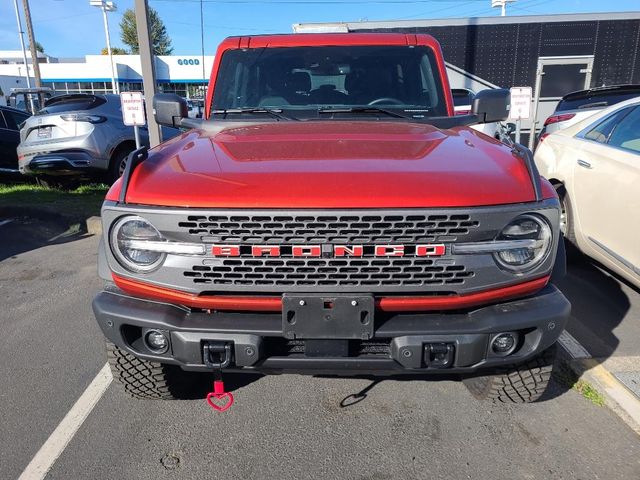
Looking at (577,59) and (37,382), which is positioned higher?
(577,59)

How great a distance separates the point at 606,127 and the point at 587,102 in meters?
4.69

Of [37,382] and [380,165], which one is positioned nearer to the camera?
[380,165]

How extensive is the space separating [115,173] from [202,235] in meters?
7.81

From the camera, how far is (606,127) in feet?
14.8

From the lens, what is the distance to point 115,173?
9.16m

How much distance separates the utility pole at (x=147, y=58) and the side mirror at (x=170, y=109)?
418 centimetres

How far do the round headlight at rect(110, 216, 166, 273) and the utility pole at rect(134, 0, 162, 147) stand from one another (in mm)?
5799

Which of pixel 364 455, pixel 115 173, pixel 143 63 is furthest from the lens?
pixel 115 173

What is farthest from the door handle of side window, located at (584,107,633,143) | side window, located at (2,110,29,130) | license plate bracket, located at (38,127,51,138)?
side window, located at (2,110,29,130)

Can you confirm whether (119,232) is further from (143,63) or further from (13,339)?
(143,63)

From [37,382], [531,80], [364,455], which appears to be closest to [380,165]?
[364,455]

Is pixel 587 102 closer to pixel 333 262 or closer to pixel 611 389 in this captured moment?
pixel 611 389

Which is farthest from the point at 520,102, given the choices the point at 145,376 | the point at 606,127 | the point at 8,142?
the point at 8,142

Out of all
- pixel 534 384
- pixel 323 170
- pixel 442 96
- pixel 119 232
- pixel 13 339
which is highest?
pixel 442 96
